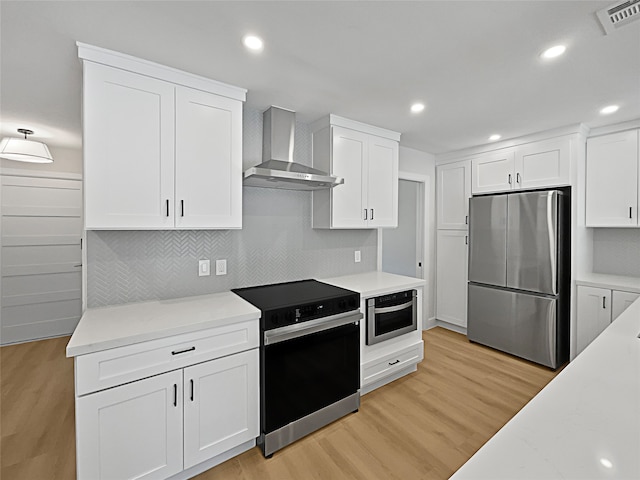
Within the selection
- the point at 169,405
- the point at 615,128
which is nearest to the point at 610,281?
the point at 615,128

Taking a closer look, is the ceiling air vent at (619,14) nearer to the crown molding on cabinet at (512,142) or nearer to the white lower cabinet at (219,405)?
the crown molding on cabinet at (512,142)

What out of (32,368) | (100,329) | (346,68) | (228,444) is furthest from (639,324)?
(32,368)

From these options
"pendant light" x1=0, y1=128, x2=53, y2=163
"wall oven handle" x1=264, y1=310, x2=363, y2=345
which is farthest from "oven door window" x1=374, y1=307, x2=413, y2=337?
"pendant light" x1=0, y1=128, x2=53, y2=163

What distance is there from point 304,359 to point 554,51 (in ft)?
7.99

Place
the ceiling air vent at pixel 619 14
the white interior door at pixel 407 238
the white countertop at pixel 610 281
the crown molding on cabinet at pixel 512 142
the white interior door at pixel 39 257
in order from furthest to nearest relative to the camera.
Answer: the white interior door at pixel 407 238 → the white interior door at pixel 39 257 → the crown molding on cabinet at pixel 512 142 → the white countertop at pixel 610 281 → the ceiling air vent at pixel 619 14

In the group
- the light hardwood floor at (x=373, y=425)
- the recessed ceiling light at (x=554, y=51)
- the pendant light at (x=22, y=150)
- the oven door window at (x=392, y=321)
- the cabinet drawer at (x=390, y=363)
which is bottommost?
the light hardwood floor at (x=373, y=425)

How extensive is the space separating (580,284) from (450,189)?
1778 mm

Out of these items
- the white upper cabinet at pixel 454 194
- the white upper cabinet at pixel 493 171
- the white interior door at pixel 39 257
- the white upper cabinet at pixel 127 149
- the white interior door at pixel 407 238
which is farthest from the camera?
the white interior door at pixel 407 238

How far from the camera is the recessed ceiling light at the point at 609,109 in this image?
262 cm

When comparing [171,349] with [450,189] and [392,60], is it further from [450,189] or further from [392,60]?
[450,189]

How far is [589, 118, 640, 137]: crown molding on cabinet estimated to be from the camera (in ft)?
9.66

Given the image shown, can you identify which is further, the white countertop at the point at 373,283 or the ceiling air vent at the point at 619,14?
the white countertop at the point at 373,283

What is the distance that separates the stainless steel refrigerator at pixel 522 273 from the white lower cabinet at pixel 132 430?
3365 millimetres

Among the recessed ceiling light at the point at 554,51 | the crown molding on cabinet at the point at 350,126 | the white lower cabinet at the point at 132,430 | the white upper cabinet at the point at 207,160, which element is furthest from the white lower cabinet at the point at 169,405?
the recessed ceiling light at the point at 554,51
